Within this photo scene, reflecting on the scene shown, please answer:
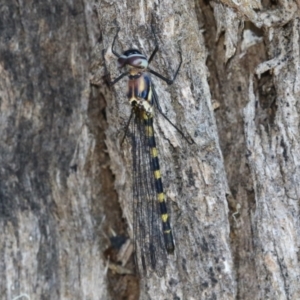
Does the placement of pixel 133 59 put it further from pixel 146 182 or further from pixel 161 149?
pixel 146 182

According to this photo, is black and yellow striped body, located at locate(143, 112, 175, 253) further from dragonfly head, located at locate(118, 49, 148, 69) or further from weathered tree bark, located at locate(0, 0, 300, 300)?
dragonfly head, located at locate(118, 49, 148, 69)

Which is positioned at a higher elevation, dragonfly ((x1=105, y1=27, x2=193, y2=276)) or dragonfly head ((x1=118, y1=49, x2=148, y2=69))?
dragonfly head ((x1=118, y1=49, x2=148, y2=69))

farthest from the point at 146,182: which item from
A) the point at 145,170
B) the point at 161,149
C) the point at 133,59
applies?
the point at 133,59

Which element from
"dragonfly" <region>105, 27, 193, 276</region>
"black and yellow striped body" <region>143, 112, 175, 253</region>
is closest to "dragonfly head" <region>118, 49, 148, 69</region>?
"dragonfly" <region>105, 27, 193, 276</region>

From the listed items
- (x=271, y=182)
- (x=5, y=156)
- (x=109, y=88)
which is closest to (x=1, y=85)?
(x=5, y=156)

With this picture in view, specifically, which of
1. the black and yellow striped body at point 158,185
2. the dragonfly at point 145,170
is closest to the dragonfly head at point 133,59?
the dragonfly at point 145,170

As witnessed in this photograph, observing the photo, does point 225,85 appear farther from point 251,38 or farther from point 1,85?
point 1,85
